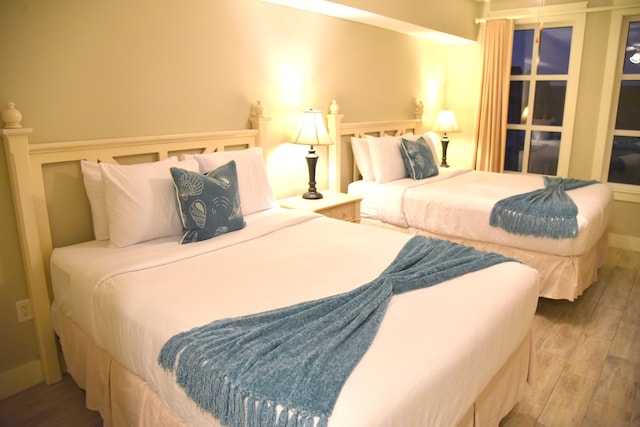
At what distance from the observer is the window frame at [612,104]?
4.07 meters

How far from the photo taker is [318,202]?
3.31 m

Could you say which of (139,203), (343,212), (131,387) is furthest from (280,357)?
(343,212)

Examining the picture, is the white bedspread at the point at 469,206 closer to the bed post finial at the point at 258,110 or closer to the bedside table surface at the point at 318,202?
the bedside table surface at the point at 318,202

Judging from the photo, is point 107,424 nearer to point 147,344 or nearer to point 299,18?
point 147,344

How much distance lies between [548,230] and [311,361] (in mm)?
2242

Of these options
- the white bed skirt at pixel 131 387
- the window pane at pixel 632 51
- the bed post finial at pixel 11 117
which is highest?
the window pane at pixel 632 51

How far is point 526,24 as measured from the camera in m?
4.71

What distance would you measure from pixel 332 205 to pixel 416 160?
1.14m

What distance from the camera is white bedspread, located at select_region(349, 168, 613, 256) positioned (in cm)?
290

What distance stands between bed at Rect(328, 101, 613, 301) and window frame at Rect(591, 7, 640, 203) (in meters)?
0.92

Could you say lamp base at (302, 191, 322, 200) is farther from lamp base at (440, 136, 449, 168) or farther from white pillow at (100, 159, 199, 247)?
lamp base at (440, 136, 449, 168)

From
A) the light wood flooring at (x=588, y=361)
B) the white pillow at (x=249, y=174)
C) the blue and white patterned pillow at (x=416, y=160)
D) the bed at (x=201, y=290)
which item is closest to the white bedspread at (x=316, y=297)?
the bed at (x=201, y=290)

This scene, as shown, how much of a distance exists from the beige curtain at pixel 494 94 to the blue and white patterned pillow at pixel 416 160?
1.26 m

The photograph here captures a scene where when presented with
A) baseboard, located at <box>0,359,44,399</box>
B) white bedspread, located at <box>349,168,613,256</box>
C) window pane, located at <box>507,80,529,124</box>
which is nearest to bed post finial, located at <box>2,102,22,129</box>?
baseboard, located at <box>0,359,44,399</box>
